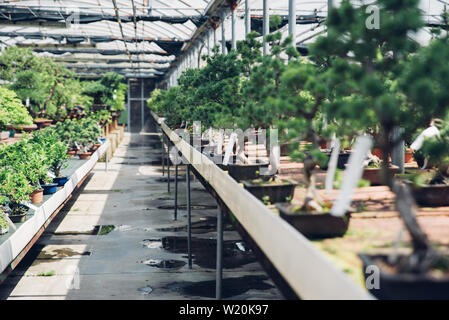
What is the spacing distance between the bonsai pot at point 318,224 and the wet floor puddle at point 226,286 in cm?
395

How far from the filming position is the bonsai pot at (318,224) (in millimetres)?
3105

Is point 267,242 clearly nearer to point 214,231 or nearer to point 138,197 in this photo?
point 214,231

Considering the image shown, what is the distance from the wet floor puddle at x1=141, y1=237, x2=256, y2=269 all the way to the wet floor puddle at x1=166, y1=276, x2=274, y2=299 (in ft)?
2.28

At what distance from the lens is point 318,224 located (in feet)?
10.3

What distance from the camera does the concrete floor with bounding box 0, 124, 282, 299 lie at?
23.5 feet

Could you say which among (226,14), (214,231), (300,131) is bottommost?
(214,231)

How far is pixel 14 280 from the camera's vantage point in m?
7.54

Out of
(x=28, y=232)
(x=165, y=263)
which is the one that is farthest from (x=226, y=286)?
Result: (x=28, y=232)

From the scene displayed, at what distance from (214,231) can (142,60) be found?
57.7 ft

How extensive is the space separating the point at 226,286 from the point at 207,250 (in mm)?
2070

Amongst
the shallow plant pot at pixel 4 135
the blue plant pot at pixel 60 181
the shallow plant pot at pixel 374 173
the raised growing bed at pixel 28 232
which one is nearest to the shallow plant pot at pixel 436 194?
the shallow plant pot at pixel 374 173

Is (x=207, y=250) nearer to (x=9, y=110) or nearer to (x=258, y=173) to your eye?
(x=9, y=110)

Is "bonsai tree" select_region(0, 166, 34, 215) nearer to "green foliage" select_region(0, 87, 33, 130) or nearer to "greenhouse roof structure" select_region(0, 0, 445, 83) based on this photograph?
"green foliage" select_region(0, 87, 33, 130)

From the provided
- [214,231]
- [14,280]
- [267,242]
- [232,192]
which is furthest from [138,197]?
[267,242]
